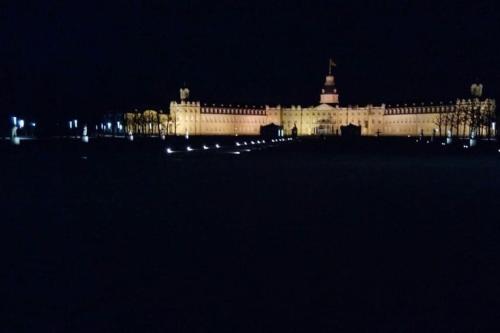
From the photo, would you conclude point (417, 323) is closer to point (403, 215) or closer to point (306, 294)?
point (306, 294)

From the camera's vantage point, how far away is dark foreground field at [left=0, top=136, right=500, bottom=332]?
6.14 metres

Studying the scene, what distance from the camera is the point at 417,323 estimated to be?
600 centimetres

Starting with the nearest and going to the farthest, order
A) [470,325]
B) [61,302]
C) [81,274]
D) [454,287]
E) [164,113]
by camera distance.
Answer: [470,325] → [61,302] → [454,287] → [81,274] → [164,113]

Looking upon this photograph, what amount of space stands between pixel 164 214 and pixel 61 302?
6076mm

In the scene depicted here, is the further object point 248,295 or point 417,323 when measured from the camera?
point 248,295

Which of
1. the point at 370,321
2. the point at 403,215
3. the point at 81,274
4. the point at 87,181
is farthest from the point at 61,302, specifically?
the point at 87,181

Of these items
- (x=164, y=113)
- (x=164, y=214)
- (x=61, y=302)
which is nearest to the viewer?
(x=61, y=302)

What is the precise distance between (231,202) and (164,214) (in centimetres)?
256

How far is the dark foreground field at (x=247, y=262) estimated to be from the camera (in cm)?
614

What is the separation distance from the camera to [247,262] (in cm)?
832

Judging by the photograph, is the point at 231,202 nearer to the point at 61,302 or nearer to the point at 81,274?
the point at 81,274

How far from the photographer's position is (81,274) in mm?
7656

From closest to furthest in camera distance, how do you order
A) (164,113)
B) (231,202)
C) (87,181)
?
(231,202) → (87,181) → (164,113)

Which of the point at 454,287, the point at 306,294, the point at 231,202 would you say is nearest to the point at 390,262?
the point at 454,287
